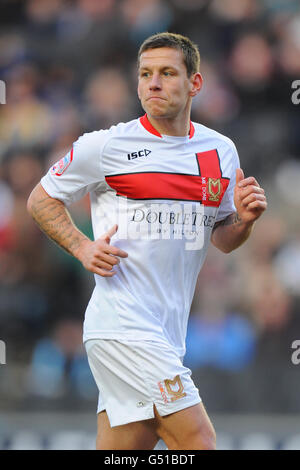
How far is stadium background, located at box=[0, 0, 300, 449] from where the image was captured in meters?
7.95

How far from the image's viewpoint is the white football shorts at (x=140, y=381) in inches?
168

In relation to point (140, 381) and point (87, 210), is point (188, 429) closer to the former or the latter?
point (140, 381)

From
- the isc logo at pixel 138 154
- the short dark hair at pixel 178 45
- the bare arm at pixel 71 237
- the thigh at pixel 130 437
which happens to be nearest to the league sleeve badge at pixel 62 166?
the bare arm at pixel 71 237

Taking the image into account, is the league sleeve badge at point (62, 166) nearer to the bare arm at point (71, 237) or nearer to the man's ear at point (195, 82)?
the bare arm at point (71, 237)

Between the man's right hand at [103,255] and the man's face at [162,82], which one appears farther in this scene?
the man's face at [162,82]

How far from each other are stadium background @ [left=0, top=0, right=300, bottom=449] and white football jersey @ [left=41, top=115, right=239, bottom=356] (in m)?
3.51

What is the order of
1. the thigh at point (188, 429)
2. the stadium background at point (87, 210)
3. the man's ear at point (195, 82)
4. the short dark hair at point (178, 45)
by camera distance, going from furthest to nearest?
the stadium background at point (87, 210)
the man's ear at point (195, 82)
the short dark hair at point (178, 45)
the thigh at point (188, 429)

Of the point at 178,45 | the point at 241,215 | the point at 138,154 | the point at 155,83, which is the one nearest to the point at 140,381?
the point at 241,215

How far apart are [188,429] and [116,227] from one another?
1.12 metres

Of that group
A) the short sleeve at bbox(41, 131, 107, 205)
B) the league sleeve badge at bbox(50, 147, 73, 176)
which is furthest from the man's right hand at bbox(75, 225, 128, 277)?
the league sleeve badge at bbox(50, 147, 73, 176)

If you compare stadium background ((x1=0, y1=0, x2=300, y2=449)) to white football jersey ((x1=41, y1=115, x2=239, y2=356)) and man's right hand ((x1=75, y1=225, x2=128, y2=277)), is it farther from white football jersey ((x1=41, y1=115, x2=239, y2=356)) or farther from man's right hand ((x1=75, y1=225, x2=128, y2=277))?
man's right hand ((x1=75, y1=225, x2=128, y2=277))

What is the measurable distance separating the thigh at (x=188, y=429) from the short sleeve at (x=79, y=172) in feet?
4.19

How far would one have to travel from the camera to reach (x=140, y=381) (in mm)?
4328

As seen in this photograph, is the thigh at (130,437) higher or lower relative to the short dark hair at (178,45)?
lower
